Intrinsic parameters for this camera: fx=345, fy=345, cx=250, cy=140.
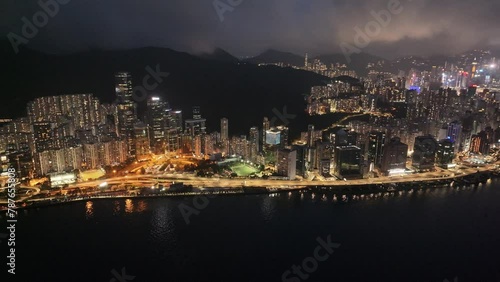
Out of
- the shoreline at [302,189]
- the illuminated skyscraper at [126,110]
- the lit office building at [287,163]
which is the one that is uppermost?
the illuminated skyscraper at [126,110]

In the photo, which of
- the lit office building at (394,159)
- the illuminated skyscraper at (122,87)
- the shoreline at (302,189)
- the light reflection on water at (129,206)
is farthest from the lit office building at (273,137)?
the illuminated skyscraper at (122,87)

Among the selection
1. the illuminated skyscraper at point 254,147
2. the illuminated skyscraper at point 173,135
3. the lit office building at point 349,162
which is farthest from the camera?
the illuminated skyscraper at point 173,135

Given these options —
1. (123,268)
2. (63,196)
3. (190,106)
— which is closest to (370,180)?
(123,268)

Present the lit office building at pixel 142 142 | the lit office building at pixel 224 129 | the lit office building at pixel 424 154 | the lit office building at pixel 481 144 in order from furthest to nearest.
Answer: the lit office building at pixel 224 129, the lit office building at pixel 481 144, the lit office building at pixel 142 142, the lit office building at pixel 424 154

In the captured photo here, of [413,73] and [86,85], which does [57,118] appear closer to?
[86,85]

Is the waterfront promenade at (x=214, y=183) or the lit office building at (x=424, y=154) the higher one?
the lit office building at (x=424, y=154)

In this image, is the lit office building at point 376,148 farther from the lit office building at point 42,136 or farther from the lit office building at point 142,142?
the lit office building at point 42,136

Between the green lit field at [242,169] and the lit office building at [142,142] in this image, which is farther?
the lit office building at [142,142]
